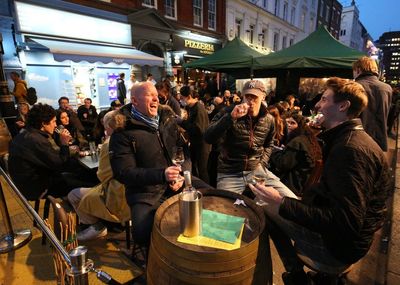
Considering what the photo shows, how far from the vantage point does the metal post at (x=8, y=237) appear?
2.82m

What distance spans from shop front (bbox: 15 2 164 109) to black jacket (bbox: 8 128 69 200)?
19.8ft

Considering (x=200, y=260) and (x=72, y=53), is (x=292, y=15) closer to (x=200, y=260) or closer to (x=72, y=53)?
(x=72, y=53)

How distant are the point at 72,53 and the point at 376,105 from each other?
27.5ft

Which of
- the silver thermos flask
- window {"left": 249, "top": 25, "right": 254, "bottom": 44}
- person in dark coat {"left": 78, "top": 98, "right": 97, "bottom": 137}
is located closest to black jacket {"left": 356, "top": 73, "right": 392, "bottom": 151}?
the silver thermos flask

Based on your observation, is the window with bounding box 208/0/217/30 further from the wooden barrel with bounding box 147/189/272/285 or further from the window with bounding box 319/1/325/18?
the window with bounding box 319/1/325/18

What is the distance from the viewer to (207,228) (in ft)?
4.71

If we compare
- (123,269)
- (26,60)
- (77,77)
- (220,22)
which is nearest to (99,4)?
(77,77)

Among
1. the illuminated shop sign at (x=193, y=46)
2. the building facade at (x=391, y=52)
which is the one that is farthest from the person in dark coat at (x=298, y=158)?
the building facade at (x=391, y=52)

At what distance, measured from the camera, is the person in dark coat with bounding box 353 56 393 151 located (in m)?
3.68

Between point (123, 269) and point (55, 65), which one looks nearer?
point (123, 269)

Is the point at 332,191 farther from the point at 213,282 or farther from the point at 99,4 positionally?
the point at 99,4

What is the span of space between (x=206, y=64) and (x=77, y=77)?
590 centimetres

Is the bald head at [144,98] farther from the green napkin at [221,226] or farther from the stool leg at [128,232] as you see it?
the stool leg at [128,232]

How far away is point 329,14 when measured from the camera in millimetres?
37031
